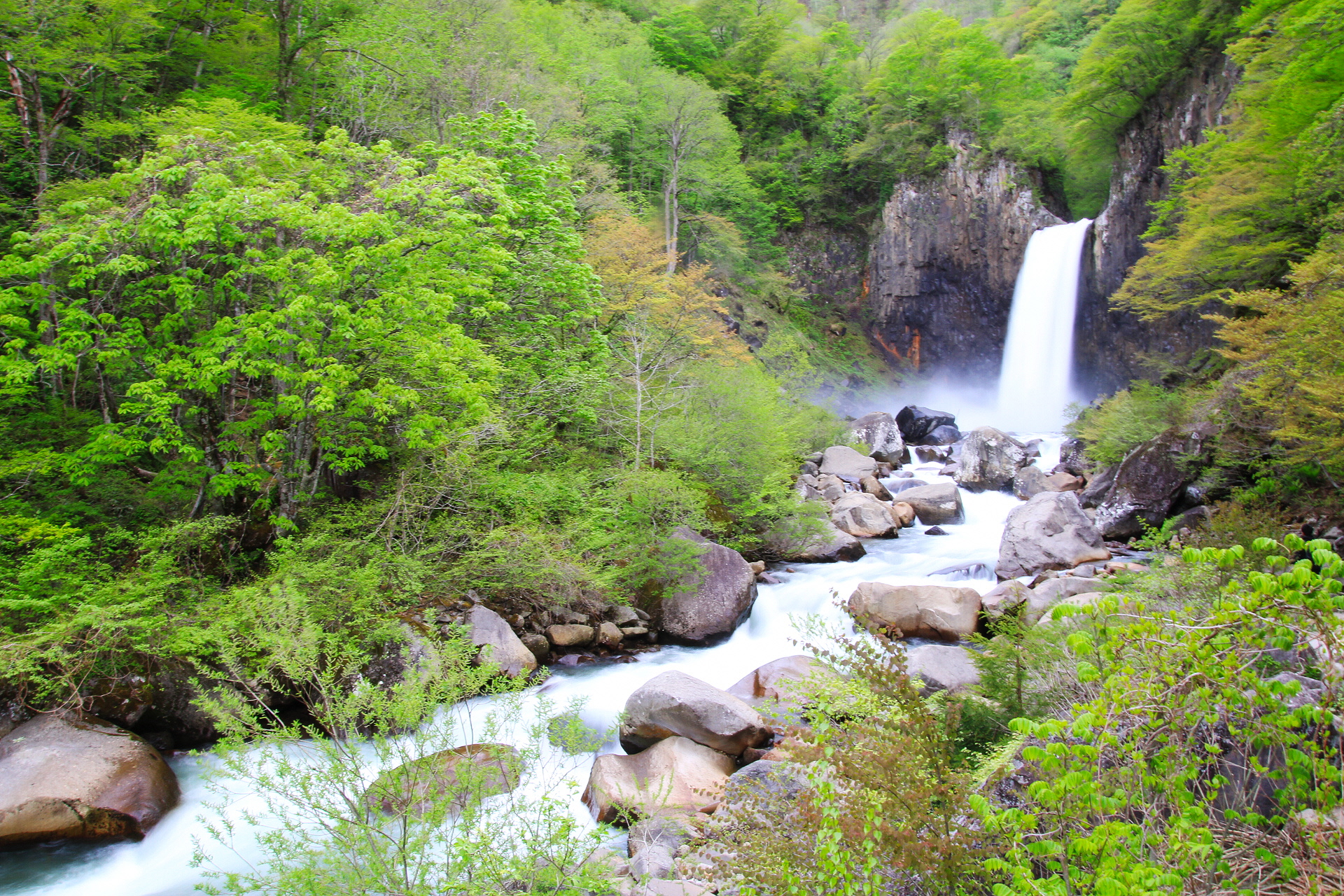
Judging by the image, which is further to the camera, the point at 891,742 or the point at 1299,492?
the point at 1299,492

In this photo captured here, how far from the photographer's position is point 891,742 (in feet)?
12.0

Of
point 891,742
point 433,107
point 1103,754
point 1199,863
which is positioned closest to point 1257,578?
point 1199,863

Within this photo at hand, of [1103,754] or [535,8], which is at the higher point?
[535,8]

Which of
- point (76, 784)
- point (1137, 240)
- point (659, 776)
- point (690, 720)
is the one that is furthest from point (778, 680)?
point (1137, 240)

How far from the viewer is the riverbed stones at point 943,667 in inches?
292

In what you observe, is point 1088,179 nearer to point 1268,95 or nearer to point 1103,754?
point 1268,95

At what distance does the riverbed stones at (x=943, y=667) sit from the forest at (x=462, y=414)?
618 millimetres

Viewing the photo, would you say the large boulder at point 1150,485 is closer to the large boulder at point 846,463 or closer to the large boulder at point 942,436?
→ the large boulder at point 846,463

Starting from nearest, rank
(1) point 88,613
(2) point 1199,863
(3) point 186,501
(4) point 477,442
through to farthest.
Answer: (2) point 1199,863
(1) point 88,613
(3) point 186,501
(4) point 477,442

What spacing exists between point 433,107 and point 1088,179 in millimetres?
31951

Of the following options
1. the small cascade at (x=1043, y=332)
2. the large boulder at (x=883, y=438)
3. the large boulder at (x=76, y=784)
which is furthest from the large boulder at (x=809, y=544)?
the small cascade at (x=1043, y=332)

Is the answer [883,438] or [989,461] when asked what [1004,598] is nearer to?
[989,461]

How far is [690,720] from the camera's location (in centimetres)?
706

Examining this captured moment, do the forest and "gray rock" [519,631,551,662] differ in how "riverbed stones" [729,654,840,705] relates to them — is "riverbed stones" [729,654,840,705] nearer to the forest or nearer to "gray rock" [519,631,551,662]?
the forest
